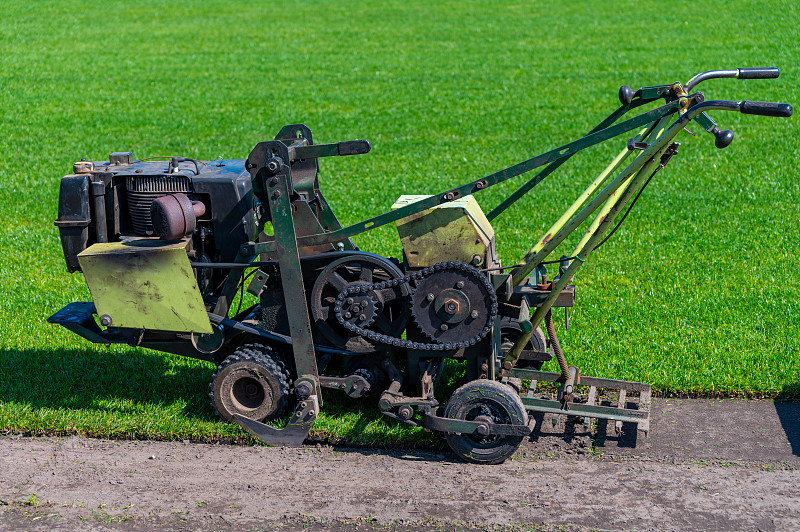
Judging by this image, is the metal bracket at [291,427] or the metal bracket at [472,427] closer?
the metal bracket at [472,427]

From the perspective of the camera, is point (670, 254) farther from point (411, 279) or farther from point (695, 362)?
point (411, 279)

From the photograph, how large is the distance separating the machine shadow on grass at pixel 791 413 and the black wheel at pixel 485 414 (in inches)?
75.7

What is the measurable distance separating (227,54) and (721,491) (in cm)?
2142

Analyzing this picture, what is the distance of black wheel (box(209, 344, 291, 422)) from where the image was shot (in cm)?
624

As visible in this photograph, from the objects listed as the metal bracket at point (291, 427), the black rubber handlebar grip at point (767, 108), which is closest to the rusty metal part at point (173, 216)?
the metal bracket at point (291, 427)

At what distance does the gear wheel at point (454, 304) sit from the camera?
582 centimetres

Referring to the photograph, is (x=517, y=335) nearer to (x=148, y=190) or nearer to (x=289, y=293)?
(x=289, y=293)

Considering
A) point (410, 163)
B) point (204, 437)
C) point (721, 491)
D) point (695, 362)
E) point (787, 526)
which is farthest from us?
point (410, 163)

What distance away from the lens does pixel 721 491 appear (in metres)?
5.56

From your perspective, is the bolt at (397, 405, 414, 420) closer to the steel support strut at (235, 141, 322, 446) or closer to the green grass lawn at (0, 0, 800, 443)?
the green grass lawn at (0, 0, 800, 443)

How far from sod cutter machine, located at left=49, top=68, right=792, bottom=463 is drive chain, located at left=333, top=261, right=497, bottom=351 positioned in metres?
0.01

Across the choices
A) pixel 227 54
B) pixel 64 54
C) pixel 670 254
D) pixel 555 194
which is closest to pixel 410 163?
pixel 555 194

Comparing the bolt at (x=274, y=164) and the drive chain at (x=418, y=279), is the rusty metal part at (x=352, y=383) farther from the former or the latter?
the bolt at (x=274, y=164)

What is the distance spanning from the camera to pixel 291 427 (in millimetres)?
6191
